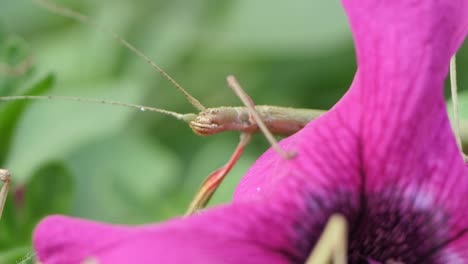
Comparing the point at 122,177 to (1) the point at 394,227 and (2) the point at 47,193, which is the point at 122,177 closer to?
(2) the point at 47,193

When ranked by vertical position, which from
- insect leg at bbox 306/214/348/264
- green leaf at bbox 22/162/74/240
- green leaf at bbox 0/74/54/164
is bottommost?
insect leg at bbox 306/214/348/264

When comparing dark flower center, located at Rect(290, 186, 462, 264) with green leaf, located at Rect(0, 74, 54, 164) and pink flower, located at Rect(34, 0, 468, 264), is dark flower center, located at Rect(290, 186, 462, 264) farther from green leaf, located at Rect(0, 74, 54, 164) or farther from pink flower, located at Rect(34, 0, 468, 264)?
green leaf, located at Rect(0, 74, 54, 164)

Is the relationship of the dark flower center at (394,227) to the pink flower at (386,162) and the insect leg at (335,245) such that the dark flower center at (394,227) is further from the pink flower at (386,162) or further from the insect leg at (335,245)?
the insect leg at (335,245)

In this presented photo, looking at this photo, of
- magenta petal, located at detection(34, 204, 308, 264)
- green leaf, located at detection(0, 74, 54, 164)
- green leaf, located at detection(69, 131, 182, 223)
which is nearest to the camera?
magenta petal, located at detection(34, 204, 308, 264)

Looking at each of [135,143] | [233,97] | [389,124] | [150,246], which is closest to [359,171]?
[389,124]

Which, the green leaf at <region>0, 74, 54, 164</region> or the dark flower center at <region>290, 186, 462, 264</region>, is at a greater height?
the green leaf at <region>0, 74, 54, 164</region>

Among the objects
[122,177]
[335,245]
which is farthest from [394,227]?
[122,177]

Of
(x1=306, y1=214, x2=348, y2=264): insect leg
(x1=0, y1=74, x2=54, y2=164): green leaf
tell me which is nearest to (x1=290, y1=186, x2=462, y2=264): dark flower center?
(x1=306, y1=214, x2=348, y2=264): insect leg
